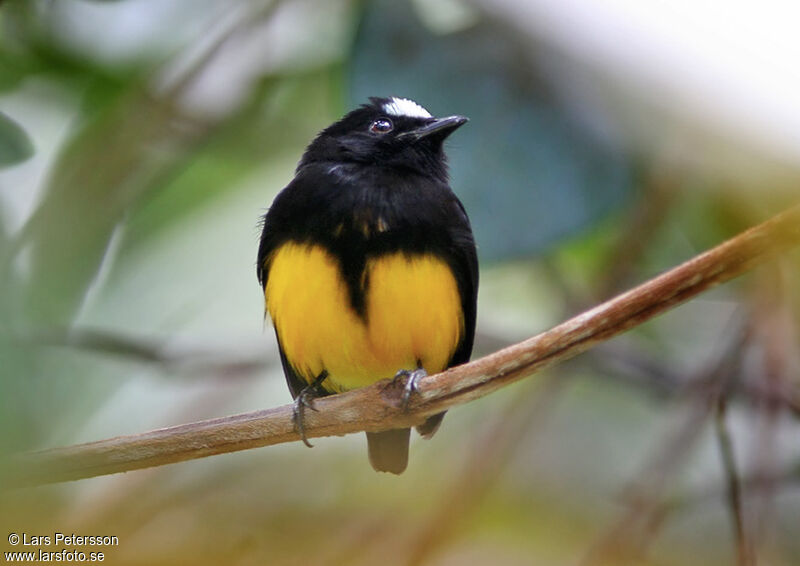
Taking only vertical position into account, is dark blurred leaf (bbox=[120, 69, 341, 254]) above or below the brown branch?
above

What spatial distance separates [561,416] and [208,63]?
6.30 ft

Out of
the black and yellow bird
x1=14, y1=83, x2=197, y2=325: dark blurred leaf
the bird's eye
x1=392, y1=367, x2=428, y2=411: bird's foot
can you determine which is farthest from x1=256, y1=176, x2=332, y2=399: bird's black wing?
x1=392, y1=367, x2=428, y2=411: bird's foot

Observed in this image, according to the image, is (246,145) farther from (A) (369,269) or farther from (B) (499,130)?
(A) (369,269)

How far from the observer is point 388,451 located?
8.96 ft

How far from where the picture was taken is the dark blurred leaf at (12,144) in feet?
6.82

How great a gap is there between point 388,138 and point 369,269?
561mm

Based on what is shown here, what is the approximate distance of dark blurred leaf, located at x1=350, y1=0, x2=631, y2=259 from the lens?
2750 millimetres

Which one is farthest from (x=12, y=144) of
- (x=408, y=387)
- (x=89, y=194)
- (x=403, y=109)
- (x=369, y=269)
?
(x=403, y=109)

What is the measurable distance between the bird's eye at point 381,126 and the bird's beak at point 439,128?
57 mm

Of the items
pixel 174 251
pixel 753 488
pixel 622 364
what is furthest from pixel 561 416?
pixel 174 251

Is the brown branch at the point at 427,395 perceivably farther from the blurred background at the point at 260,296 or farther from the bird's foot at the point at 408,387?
the blurred background at the point at 260,296

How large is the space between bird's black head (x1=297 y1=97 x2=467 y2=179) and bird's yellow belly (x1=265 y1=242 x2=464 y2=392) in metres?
0.40

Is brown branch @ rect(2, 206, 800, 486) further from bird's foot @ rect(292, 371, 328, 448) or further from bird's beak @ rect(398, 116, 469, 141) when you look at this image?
bird's beak @ rect(398, 116, 469, 141)

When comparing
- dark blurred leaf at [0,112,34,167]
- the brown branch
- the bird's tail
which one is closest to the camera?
the brown branch
